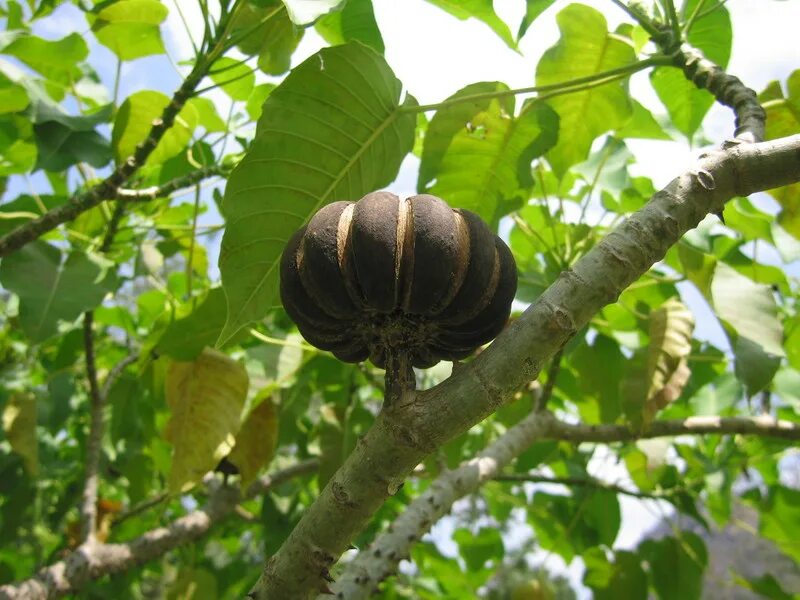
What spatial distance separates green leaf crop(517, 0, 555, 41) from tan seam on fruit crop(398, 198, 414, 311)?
92 centimetres

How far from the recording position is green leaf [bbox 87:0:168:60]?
2.17 meters

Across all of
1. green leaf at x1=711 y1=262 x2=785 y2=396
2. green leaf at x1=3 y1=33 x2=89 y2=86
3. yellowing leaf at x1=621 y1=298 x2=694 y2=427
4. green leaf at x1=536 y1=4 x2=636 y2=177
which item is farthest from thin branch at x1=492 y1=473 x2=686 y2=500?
green leaf at x1=3 y1=33 x2=89 y2=86

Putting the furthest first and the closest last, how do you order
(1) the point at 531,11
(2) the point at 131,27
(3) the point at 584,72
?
(2) the point at 131,27, (3) the point at 584,72, (1) the point at 531,11

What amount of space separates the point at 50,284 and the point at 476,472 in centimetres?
130

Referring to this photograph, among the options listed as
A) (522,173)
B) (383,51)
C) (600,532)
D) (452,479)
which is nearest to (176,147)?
(383,51)

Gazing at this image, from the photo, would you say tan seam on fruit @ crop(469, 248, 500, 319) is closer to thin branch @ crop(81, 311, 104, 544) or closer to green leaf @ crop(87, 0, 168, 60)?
green leaf @ crop(87, 0, 168, 60)

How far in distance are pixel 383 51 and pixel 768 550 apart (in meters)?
23.0

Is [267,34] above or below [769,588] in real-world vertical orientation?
above

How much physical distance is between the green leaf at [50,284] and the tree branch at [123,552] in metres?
0.80

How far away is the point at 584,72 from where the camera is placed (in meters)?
2.12

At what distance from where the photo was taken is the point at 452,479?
1865mm

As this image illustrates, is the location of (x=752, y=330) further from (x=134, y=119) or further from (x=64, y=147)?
(x=64, y=147)

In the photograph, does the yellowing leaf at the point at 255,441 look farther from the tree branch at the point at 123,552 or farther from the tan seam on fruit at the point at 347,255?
the tan seam on fruit at the point at 347,255

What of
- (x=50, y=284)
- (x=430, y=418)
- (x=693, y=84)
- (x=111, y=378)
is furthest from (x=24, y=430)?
(x=693, y=84)
